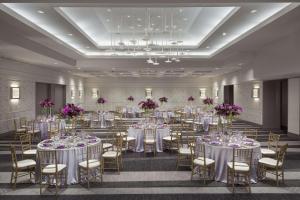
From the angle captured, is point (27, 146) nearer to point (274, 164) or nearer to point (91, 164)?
point (91, 164)

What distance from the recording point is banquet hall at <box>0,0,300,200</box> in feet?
18.0

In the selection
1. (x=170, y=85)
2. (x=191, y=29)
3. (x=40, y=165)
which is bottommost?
(x=40, y=165)

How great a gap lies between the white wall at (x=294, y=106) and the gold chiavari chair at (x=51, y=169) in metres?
10.7

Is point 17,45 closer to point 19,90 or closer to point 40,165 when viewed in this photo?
point 40,165

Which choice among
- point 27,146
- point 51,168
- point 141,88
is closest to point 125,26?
point 27,146

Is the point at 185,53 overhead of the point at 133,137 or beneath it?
overhead

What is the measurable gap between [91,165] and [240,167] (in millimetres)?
3517

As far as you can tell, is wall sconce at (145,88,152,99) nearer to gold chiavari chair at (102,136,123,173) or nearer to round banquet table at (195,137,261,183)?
gold chiavari chair at (102,136,123,173)

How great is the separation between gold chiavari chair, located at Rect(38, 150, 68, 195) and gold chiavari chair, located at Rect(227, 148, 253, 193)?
3947 mm

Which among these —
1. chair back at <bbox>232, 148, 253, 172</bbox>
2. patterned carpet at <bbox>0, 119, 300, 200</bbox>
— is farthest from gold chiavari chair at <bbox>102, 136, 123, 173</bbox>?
chair back at <bbox>232, 148, 253, 172</bbox>

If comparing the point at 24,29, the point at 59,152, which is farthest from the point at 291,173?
the point at 24,29

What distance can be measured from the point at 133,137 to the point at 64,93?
46.2 ft

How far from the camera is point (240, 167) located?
542cm

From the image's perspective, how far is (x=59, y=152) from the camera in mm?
5703
